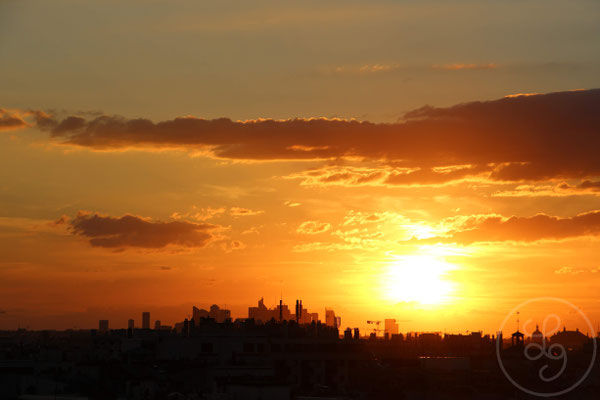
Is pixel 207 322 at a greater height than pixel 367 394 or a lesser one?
greater

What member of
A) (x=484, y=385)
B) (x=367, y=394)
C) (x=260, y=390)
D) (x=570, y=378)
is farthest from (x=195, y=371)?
(x=570, y=378)

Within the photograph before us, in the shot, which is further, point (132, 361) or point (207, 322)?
point (207, 322)

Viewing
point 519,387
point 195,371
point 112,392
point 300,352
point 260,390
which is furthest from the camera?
point 519,387

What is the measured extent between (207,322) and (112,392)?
6083 centimetres

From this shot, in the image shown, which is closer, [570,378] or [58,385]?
[58,385]

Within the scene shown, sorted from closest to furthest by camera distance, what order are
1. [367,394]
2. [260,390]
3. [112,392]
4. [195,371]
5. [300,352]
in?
[260,390]
[112,392]
[195,371]
[367,394]
[300,352]

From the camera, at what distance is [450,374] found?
181875 millimetres

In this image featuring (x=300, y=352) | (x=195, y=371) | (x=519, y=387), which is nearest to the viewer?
(x=195, y=371)

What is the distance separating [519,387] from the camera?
177750 millimetres

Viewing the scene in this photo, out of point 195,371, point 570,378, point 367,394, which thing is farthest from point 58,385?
point 570,378

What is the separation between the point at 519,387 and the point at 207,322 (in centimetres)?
5351

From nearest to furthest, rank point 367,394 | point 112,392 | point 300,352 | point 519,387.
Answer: point 112,392 < point 367,394 < point 300,352 < point 519,387

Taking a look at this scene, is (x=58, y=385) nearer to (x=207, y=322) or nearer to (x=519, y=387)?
(x=207, y=322)

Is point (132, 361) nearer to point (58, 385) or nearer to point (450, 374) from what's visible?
point (58, 385)
